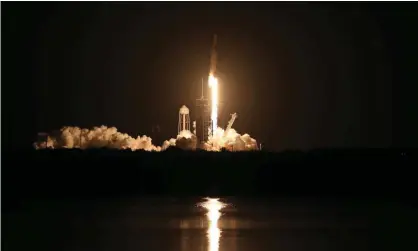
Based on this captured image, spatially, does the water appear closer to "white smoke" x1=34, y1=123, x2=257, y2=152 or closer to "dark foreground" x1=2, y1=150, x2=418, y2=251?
"dark foreground" x1=2, y1=150, x2=418, y2=251

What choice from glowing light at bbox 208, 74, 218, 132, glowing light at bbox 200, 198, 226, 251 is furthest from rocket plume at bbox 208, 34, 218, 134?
glowing light at bbox 200, 198, 226, 251

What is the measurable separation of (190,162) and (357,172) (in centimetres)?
1345

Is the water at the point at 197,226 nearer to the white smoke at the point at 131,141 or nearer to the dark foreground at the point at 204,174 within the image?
the dark foreground at the point at 204,174

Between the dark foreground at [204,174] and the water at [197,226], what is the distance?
1206 cm

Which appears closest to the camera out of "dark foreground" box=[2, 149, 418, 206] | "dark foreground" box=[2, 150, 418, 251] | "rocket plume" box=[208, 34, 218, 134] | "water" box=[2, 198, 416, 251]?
"water" box=[2, 198, 416, 251]

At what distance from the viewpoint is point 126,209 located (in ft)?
180

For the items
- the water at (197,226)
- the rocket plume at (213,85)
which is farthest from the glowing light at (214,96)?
the water at (197,226)

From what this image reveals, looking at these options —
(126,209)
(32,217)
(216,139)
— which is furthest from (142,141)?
(32,217)

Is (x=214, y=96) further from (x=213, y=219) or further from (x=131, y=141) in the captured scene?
(x=213, y=219)

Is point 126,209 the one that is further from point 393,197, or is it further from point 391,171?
point 391,171

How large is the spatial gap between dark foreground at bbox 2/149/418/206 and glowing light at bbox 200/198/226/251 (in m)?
11.8

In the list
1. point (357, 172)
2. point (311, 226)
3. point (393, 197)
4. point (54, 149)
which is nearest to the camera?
point (311, 226)

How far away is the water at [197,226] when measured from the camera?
36156 mm

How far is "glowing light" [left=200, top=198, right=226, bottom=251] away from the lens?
36219 mm
